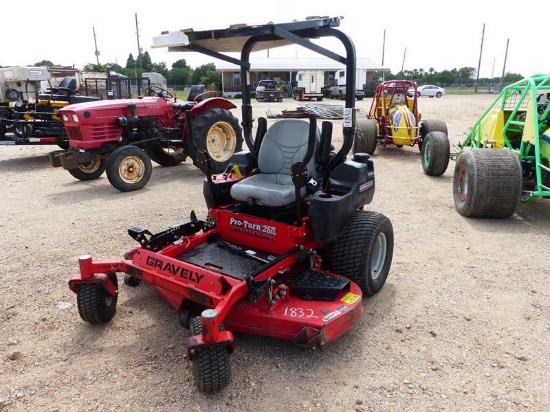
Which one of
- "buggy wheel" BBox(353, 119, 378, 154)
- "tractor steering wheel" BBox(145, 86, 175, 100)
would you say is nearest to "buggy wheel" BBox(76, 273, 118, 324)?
"tractor steering wheel" BBox(145, 86, 175, 100)

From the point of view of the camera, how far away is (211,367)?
2.36m

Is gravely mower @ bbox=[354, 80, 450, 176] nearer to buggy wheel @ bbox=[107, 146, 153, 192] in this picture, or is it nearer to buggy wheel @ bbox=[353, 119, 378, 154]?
buggy wheel @ bbox=[353, 119, 378, 154]

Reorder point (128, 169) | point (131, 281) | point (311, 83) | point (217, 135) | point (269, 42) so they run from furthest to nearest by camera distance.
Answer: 1. point (311, 83)
2. point (217, 135)
3. point (128, 169)
4. point (269, 42)
5. point (131, 281)

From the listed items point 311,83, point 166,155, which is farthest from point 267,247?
point 311,83

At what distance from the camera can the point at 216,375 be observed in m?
2.38

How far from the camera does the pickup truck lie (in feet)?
92.3

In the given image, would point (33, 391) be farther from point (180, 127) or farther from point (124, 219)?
point (180, 127)

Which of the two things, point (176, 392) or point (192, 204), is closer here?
point (176, 392)

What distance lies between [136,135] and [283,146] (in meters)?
4.66

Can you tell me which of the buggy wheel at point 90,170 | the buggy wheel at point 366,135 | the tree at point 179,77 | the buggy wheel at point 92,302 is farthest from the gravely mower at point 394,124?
the tree at point 179,77

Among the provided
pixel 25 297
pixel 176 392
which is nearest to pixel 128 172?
pixel 25 297

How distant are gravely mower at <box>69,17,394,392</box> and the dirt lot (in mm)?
194

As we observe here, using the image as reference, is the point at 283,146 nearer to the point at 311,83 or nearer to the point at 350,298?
the point at 350,298

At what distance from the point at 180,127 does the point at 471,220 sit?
5.23 metres
